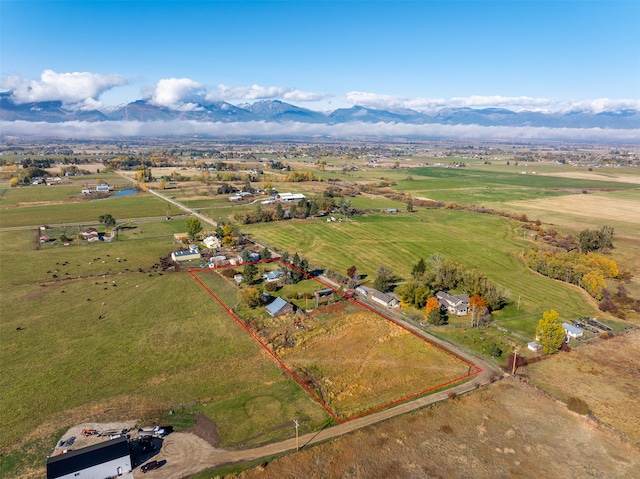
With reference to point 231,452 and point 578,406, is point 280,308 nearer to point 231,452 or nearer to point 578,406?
point 231,452

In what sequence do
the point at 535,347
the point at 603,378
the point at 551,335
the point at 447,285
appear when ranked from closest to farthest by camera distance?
1. the point at 603,378
2. the point at 551,335
3. the point at 535,347
4. the point at 447,285

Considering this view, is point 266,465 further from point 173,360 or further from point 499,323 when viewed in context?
point 499,323

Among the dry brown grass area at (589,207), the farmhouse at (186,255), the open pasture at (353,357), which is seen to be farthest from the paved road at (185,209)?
the dry brown grass area at (589,207)

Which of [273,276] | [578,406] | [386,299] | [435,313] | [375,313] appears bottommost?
[578,406]

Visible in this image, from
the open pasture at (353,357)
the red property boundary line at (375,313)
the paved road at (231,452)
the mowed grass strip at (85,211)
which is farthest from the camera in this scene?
the mowed grass strip at (85,211)

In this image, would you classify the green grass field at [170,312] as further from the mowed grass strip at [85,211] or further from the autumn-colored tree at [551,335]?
the autumn-colored tree at [551,335]

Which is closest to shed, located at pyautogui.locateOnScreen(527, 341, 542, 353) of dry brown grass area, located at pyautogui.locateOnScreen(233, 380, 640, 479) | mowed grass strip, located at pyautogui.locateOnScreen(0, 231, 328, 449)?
dry brown grass area, located at pyautogui.locateOnScreen(233, 380, 640, 479)

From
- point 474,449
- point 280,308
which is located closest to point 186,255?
point 280,308
